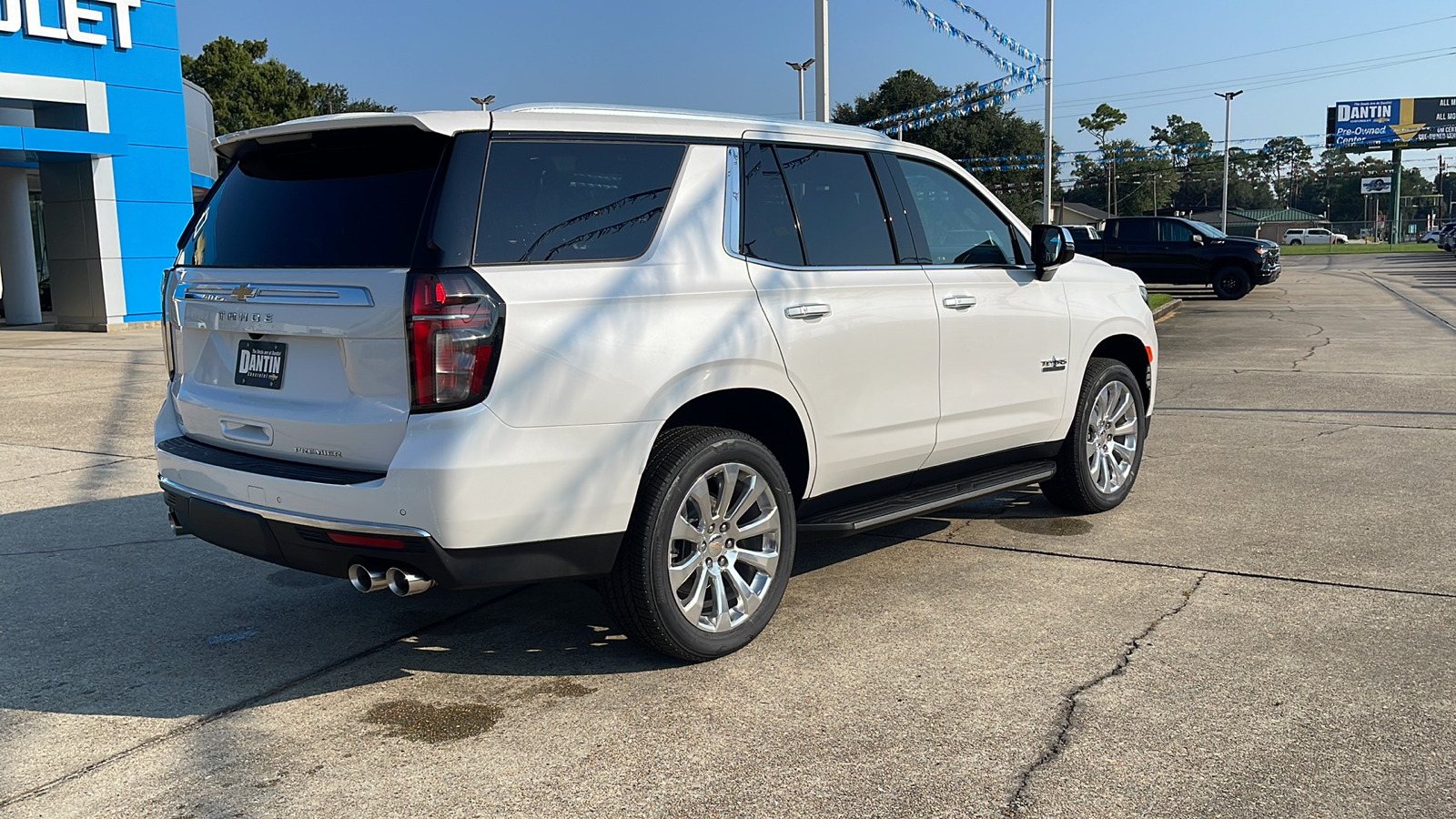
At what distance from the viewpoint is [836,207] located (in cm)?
482

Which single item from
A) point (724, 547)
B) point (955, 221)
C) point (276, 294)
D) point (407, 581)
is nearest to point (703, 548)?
point (724, 547)

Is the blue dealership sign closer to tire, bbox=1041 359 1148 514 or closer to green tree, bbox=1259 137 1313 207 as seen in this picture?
tire, bbox=1041 359 1148 514

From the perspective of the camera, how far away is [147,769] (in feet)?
11.2

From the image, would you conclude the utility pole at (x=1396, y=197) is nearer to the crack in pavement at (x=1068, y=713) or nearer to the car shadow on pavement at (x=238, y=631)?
the crack in pavement at (x=1068, y=713)

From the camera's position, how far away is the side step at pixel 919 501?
4.64 meters

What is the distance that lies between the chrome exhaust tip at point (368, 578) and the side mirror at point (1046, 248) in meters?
3.46

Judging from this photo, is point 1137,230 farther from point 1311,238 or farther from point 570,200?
point 1311,238

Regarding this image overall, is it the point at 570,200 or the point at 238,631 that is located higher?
the point at 570,200

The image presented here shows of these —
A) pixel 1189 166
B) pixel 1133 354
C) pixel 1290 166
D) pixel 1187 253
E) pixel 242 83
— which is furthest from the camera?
pixel 1290 166

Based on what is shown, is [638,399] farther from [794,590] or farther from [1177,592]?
[1177,592]

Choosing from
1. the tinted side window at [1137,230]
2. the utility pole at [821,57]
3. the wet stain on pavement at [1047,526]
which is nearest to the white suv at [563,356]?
the wet stain on pavement at [1047,526]

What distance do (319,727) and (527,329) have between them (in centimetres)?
141

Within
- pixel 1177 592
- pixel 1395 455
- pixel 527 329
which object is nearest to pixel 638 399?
pixel 527 329

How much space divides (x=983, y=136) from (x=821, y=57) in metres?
57.0
